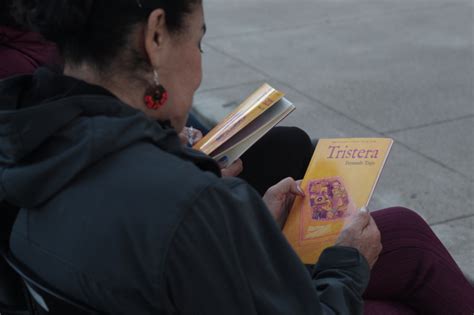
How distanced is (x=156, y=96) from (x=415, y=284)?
2.98 ft

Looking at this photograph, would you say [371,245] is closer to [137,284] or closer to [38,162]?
[137,284]

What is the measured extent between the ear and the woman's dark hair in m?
0.01

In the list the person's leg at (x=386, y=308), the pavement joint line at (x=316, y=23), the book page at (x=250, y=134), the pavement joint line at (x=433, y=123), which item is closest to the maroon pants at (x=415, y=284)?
the person's leg at (x=386, y=308)

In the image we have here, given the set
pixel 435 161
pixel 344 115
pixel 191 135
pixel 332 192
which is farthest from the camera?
pixel 344 115

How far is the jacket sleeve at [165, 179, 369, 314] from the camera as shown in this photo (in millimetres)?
1492

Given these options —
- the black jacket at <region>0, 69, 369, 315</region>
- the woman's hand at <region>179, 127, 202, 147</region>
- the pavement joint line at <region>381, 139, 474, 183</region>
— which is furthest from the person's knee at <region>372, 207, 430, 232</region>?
the pavement joint line at <region>381, 139, 474, 183</region>

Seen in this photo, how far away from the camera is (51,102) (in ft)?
5.31

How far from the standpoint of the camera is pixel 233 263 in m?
1.53

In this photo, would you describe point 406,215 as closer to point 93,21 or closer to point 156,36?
point 156,36

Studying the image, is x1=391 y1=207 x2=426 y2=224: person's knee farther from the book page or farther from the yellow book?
the book page

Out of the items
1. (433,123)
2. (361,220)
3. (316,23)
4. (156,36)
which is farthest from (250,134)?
(316,23)

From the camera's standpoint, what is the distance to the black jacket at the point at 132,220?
150cm

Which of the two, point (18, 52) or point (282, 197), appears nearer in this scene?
point (282, 197)

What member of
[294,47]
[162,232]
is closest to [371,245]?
[162,232]
